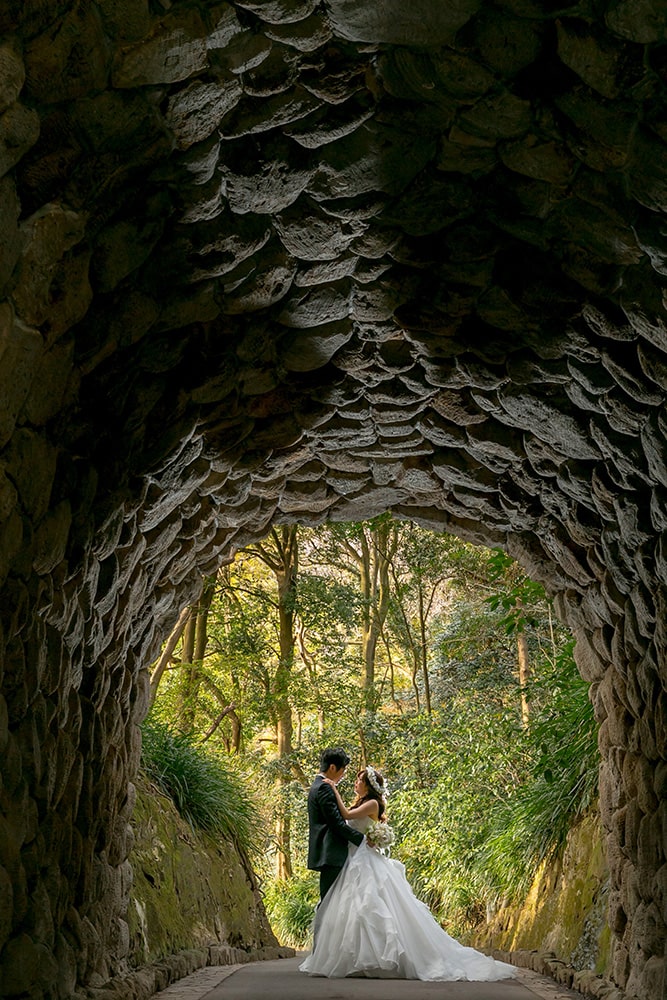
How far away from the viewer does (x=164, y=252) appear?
113 inches

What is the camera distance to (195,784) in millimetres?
6965

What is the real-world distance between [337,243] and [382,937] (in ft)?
13.7

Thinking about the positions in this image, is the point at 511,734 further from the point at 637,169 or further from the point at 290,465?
the point at 637,169

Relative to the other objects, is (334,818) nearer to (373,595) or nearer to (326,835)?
(326,835)

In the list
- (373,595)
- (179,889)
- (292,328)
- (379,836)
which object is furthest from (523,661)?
(292,328)

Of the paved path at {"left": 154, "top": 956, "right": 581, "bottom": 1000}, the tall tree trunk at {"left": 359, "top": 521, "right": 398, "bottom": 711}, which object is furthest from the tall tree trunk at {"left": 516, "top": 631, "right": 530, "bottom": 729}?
the paved path at {"left": 154, "top": 956, "right": 581, "bottom": 1000}

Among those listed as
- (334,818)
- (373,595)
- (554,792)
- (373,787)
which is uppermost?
(373,595)

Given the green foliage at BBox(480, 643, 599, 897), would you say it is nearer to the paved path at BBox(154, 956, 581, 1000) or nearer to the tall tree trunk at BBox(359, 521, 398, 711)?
the paved path at BBox(154, 956, 581, 1000)

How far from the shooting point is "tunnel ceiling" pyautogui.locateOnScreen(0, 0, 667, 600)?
2234mm

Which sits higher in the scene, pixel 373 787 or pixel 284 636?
pixel 284 636

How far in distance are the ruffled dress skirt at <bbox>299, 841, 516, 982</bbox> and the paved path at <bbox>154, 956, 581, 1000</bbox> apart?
16 cm

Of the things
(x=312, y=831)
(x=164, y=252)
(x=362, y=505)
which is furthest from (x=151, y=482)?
(x=312, y=831)

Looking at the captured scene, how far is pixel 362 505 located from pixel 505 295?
7.32 feet

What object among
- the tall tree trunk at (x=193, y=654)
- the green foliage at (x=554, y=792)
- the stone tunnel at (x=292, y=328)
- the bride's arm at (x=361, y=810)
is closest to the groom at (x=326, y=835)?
the bride's arm at (x=361, y=810)
